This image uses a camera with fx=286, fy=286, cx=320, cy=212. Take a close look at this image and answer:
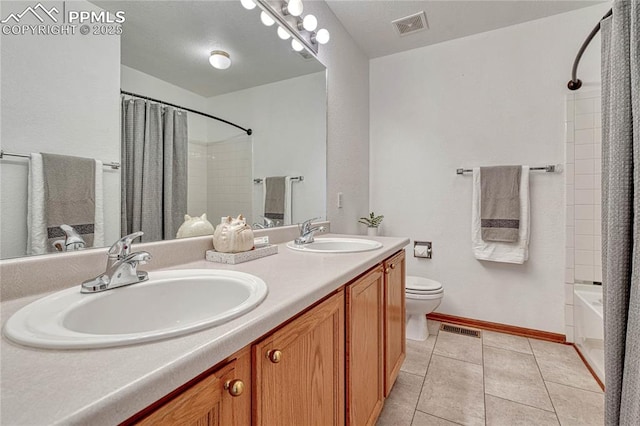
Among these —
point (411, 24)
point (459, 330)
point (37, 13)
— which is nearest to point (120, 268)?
point (37, 13)

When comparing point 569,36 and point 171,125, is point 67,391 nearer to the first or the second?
point 171,125

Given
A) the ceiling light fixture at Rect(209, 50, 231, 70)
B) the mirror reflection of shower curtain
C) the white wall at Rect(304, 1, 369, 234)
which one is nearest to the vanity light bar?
the white wall at Rect(304, 1, 369, 234)

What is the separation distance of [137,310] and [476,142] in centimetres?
259

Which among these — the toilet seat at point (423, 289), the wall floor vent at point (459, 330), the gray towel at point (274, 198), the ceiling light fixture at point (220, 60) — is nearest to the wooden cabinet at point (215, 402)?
the gray towel at point (274, 198)

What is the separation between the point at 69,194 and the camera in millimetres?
778

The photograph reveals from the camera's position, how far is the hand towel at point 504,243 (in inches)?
85.5

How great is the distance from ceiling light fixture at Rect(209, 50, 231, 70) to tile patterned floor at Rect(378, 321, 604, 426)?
5.99 feet

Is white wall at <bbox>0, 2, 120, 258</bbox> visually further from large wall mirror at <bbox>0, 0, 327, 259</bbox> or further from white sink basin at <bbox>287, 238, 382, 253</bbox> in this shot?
white sink basin at <bbox>287, 238, 382, 253</bbox>

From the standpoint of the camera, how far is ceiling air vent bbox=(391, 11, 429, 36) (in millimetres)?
2176

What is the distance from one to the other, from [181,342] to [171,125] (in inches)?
34.6

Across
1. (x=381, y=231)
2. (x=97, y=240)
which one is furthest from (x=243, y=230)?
(x=381, y=231)

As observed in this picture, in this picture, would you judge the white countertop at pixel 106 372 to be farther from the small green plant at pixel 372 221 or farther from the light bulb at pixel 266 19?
the small green plant at pixel 372 221

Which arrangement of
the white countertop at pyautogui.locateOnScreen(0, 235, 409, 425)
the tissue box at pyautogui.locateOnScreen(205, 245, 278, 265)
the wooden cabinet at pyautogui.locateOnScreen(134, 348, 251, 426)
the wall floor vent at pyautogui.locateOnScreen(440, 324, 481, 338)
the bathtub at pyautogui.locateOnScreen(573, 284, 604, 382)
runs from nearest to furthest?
1. the white countertop at pyautogui.locateOnScreen(0, 235, 409, 425)
2. the wooden cabinet at pyautogui.locateOnScreen(134, 348, 251, 426)
3. the tissue box at pyautogui.locateOnScreen(205, 245, 278, 265)
4. the bathtub at pyautogui.locateOnScreen(573, 284, 604, 382)
5. the wall floor vent at pyautogui.locateOnScreen(440, 324, 481, 338)

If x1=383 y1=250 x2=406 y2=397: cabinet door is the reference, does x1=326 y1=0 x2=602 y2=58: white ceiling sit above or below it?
above
